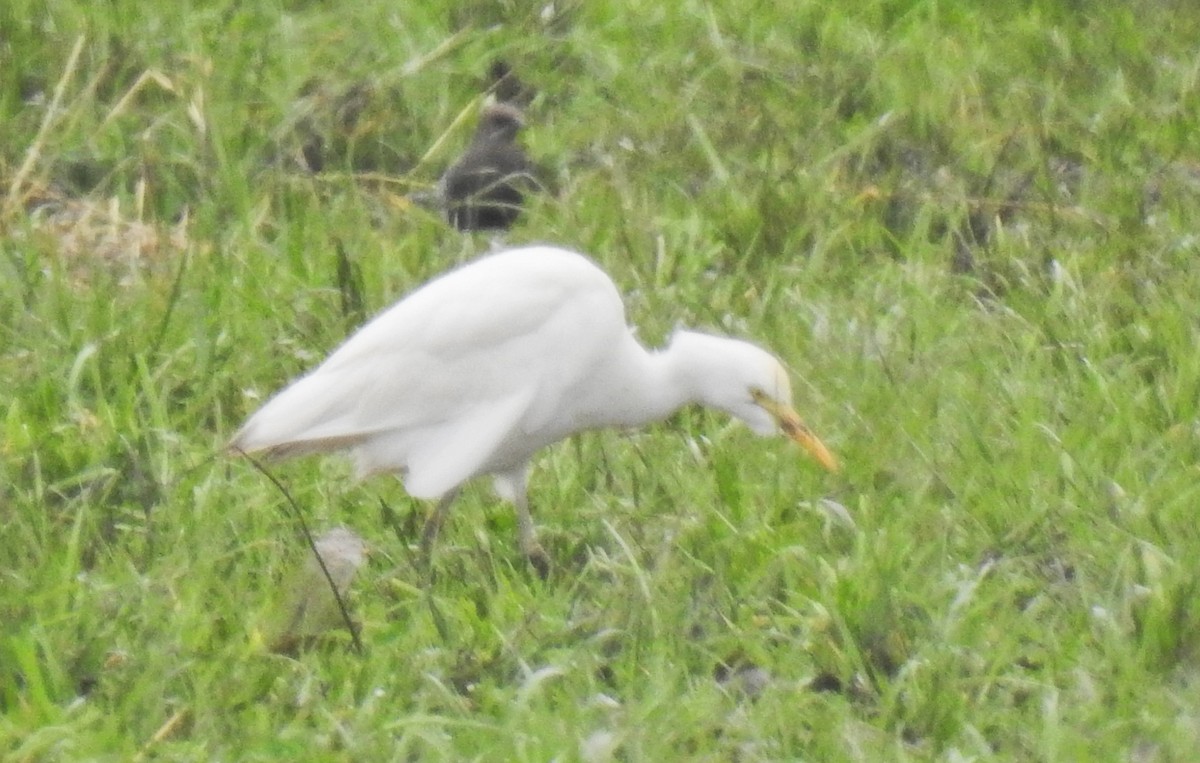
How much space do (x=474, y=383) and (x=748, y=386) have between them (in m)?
0.59

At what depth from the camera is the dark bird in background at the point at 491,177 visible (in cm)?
659

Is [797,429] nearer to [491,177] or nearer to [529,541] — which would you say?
[529,541]

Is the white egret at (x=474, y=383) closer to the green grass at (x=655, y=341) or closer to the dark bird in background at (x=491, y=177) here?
the green grass at (x=655, y=341)

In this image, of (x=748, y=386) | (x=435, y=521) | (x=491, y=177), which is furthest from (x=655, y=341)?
(x=435, y=521)

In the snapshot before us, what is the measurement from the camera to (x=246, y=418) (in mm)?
5285

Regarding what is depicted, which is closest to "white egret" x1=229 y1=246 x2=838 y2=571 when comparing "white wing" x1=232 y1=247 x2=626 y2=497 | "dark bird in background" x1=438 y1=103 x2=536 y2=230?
"white wing" x1=232 y1=247 x2=626 y2=497

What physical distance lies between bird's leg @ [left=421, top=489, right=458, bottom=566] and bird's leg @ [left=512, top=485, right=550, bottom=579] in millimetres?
137

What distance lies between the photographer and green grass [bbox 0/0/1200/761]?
3.96 metres

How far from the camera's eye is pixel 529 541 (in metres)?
4.73

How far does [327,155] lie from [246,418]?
181cm

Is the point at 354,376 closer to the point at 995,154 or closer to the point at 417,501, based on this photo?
the point at 417,501

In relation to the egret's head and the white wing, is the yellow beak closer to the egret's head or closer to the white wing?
the egret's head

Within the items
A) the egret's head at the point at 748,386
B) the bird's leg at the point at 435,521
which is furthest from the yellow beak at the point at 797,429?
the bird's leg at the point at 435,521

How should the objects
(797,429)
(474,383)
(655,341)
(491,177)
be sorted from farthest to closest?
(491,177)
(655,341)
(797,429)
(474,383)
